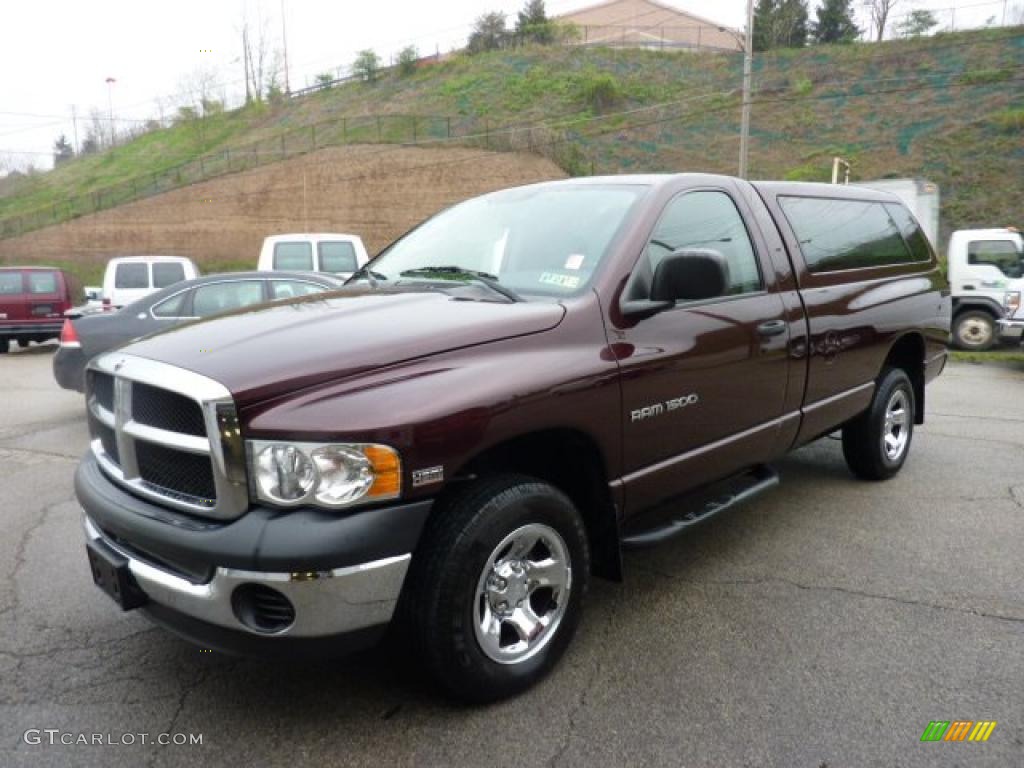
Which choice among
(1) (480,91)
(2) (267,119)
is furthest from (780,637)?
(2) (267,119)

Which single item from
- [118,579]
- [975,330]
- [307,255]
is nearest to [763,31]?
[975,330]

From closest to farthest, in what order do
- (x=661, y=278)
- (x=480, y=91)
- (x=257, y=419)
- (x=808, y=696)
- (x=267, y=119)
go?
(x=257, y=419) < (x=808, y=696) < (x=661, y=278) < (x=480, y=91) < (x=267, y=119)

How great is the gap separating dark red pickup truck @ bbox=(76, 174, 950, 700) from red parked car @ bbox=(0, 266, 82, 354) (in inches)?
538

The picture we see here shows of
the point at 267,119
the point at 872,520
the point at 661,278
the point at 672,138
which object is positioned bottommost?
the point at 872,520

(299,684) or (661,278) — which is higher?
(661,278)

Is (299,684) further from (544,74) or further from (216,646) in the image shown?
(544,74)

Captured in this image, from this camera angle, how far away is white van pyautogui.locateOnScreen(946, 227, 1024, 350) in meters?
13.1

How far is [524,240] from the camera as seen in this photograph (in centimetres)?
357

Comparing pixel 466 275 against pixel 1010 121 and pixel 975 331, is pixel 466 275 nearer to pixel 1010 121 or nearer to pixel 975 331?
pixel 975 331

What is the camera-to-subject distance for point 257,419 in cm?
232

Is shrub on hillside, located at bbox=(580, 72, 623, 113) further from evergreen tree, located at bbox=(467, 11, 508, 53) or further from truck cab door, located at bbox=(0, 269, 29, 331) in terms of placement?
truck cab door, located at bbox=(0, 269, 29, 331)

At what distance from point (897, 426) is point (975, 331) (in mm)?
9749

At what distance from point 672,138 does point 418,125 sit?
11933 mm

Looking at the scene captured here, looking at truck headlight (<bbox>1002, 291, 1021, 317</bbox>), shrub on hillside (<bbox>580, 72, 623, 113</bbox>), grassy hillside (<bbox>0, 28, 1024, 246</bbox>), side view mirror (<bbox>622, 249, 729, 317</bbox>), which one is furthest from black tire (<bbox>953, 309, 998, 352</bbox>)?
shrub on hillside (<bbox>580, 72, 623, 113</bbox>)
